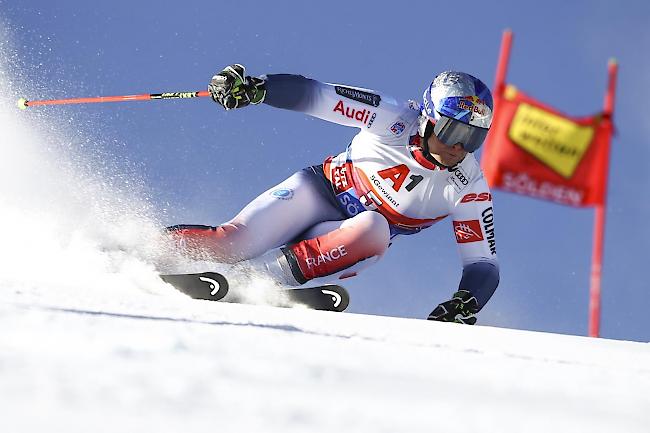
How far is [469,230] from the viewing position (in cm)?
502

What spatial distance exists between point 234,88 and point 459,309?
1.76 meters

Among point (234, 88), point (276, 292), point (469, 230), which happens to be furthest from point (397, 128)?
point (276, 292)

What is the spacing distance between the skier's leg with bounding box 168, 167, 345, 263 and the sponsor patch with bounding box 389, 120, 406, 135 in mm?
593

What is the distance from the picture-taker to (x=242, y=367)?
1.57 meters

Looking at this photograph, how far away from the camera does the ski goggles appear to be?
4.73m


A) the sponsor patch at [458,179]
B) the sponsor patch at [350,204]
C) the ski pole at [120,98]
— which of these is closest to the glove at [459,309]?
the sponsor patch at [458,179]

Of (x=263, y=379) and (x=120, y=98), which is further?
(x=120, y=98)

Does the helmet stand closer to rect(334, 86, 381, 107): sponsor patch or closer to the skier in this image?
the skier

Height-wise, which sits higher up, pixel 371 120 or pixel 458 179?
pixel 371 120

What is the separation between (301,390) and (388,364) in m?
0.48

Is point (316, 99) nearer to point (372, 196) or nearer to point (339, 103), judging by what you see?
point (339, 103)

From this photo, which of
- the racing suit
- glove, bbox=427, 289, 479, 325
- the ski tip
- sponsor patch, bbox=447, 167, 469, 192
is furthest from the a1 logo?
the ski tip

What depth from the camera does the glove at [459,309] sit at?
15.6 ft

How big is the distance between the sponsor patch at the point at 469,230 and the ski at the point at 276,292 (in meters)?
0.86
